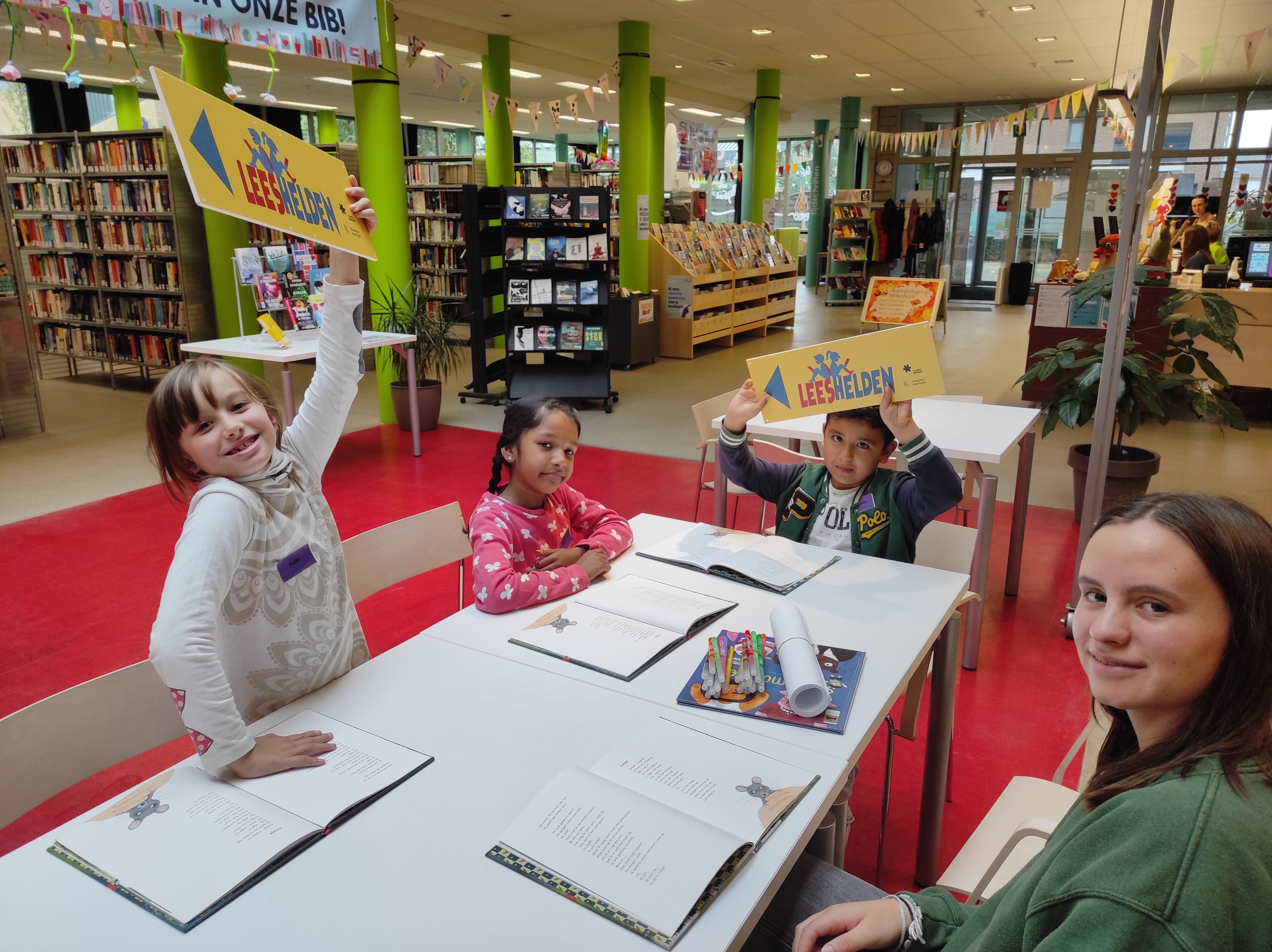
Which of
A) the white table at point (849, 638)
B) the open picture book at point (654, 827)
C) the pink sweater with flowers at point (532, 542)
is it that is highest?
the pink sweater with flowers at point (532, 542)

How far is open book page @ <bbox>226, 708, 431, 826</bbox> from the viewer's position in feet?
3.93

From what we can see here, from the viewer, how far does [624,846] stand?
3.65 ft

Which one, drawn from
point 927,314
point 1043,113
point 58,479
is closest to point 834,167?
point 1043,113

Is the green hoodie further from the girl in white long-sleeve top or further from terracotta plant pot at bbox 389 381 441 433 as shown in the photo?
terracotta plant pot at bbox 389 381 441 433

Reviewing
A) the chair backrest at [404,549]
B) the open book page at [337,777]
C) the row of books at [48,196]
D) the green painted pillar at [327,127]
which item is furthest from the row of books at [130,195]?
the green painted pillar at [327,127]

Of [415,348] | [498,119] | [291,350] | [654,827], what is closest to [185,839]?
[654,827]

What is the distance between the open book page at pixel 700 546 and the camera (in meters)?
2.13

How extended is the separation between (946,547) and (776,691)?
43.1 inches

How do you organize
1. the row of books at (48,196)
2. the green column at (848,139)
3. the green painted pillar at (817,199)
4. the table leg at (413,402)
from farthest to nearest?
the green painted pillar at (817,199) → the green column at (848,139) → the row of books at (48,196) → the table leg at (413,402)

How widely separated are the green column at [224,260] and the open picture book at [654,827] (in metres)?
6.29

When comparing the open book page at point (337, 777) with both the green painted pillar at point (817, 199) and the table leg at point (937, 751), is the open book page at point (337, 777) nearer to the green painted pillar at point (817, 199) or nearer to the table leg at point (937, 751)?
the table leg at point (937, 751)

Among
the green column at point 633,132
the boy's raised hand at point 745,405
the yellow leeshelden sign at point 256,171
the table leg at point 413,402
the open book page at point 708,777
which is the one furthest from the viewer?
the green column at point 633,132

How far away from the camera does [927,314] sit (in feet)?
23.4

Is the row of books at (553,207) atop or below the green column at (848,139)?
below
